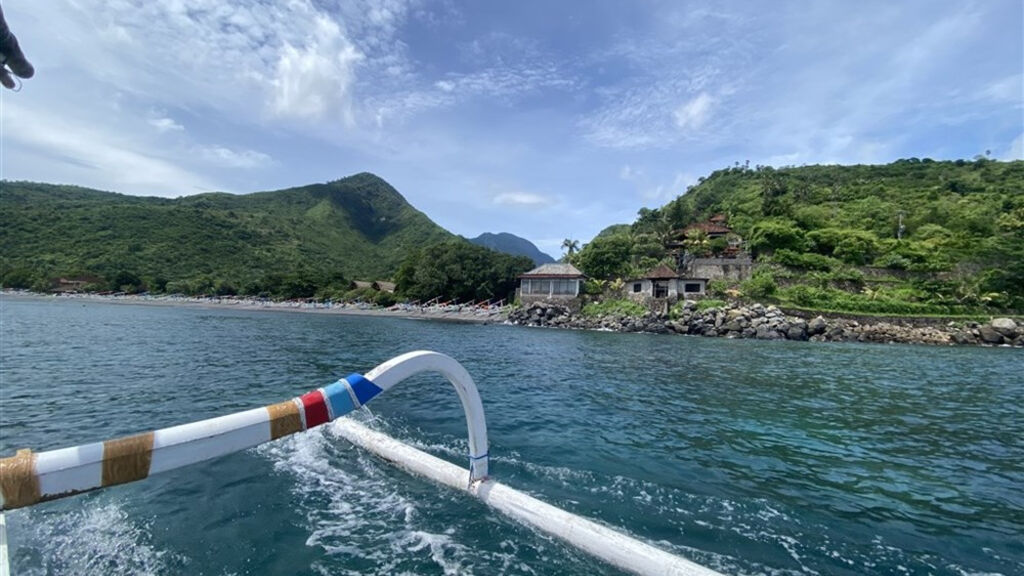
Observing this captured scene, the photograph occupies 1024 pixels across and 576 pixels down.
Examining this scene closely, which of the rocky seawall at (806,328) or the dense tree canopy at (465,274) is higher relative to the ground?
the dense tree canopy at (465,274)

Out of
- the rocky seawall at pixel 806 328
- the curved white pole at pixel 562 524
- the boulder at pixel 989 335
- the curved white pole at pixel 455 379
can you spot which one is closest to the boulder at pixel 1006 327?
the rocky seawall at pixel 806 328

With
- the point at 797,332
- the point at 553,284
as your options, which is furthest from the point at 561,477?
the point at 553,284

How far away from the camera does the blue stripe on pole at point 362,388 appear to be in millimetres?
4242

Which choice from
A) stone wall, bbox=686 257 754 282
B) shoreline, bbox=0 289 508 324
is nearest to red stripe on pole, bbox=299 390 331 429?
shoreline, bbox=0 289 508 324

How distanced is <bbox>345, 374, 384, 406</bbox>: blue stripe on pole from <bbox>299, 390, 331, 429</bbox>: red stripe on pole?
329 mm

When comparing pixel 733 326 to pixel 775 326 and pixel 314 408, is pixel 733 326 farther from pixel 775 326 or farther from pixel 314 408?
pixel 314 408

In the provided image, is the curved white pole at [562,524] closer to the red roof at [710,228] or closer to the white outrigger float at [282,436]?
the white outrigger float at [282,436]

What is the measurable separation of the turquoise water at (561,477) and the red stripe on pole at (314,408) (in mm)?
2536

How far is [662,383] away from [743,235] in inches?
2248

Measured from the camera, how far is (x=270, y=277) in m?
93.3

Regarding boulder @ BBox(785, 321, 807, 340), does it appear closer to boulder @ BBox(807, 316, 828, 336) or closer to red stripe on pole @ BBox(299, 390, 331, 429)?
boulder @ BBox(807, 316, 828, 336)

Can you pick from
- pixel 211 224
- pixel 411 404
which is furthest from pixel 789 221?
pixel 211 224

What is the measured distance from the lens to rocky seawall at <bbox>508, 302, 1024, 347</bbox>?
37719mm

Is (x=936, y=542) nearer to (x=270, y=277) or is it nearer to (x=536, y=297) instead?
(x=536, y=297)
